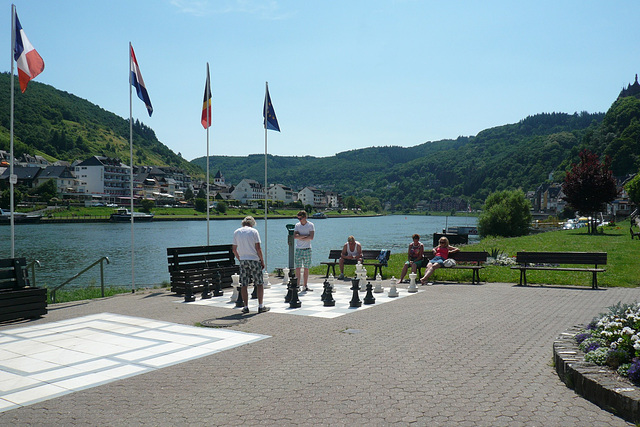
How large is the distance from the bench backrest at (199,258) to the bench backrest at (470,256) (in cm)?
699

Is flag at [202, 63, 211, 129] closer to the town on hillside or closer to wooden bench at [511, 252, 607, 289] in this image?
wooden bench at [511, 252, 607, 289]

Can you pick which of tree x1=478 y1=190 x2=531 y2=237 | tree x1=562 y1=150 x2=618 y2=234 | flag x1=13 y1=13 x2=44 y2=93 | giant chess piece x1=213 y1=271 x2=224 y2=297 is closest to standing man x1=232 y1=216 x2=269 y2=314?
giant chess piece x1=213 y1=271 x2=224 y2=297

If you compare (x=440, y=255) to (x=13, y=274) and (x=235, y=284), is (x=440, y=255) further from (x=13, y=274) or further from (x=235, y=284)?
(x=13, y=274)

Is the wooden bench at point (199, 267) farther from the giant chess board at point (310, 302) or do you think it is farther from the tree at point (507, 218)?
the tree at point (507, 218)

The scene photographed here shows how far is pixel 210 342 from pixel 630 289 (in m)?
11.6

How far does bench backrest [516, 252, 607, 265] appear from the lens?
13.9 m

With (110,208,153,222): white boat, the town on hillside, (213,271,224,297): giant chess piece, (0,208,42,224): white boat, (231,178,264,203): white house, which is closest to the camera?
(213,271,224,297): giant chess piece

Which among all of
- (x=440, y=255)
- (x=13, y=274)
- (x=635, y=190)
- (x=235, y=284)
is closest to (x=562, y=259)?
(x=440, y=255)

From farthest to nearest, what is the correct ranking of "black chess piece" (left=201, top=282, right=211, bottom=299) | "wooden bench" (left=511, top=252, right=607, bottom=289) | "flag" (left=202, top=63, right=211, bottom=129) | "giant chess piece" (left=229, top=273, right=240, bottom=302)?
"flag" (left=202, top=63, right=211, bottom=129) → "wooden bench" (left=511, top=252, right=607, bottom=289) → "black chess piece" (left=201, top=282, right=211, bottom=299) → "giant chess piece" (left=229, top=273, right=240, bottom=302)

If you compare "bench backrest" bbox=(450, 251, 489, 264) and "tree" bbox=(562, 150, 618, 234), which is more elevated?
"tree" bbox=(562, 150, 618, 234)

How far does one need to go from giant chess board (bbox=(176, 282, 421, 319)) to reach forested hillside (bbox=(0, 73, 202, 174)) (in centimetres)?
14557

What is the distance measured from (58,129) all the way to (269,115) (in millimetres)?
170697

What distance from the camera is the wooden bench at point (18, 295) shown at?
9133mm

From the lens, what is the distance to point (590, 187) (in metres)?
41.0
